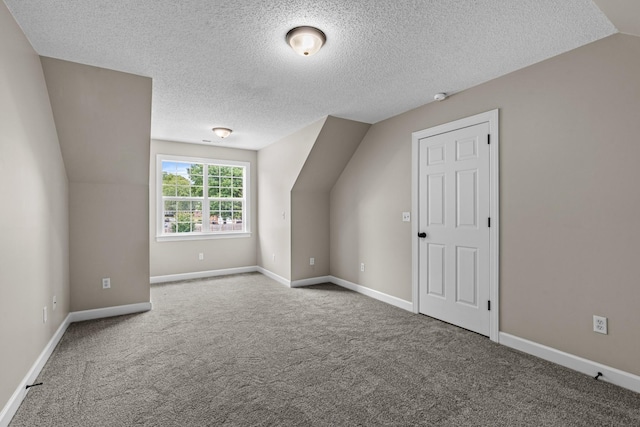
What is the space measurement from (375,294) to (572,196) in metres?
2.63

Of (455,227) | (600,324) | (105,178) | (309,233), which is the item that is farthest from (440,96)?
(105,178)

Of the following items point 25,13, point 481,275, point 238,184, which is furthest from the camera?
point 238,184

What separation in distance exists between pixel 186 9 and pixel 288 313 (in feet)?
10.3

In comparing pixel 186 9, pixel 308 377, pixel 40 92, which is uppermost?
pixel 186 9

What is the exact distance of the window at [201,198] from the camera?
5488 millimetres

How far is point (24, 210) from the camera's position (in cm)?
221

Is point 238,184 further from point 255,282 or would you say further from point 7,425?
point 7,425

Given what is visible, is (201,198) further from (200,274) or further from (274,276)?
(274,276)

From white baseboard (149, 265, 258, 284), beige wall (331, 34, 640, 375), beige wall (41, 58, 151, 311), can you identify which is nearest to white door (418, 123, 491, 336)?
beige wall (331, 34, 640, 375)

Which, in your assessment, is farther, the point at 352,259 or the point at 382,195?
the point at 352,259

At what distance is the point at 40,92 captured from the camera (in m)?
2.56

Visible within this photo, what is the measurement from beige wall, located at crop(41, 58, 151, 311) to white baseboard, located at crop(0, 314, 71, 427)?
0.71 metres

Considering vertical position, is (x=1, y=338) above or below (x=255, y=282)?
above

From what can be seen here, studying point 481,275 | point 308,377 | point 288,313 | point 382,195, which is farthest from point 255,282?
point 481,275
